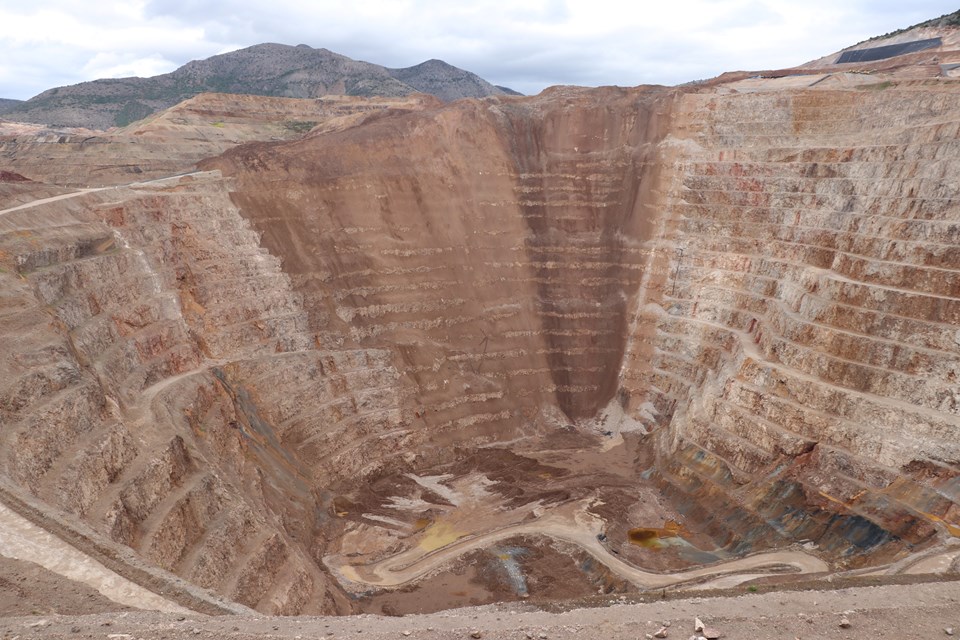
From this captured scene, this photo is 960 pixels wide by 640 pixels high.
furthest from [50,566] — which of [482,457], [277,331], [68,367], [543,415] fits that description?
[543,415]

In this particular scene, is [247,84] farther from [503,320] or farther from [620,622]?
[620,622]

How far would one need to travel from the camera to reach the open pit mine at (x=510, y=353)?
84.5 ft

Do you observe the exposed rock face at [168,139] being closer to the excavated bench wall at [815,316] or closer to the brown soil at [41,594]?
the excavated bench wall at [815,316]

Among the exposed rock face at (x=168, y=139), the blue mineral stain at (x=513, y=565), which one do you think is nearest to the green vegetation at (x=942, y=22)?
the exposed rock face at (x=168, y=139)

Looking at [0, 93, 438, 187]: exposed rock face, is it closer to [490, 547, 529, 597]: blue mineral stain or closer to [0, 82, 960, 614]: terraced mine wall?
[0, 82, 960, 614]: terraced mine wall

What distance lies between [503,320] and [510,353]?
9.00 feet

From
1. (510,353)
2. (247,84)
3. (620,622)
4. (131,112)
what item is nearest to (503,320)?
(510,353)

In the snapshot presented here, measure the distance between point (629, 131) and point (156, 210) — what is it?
37409 mm

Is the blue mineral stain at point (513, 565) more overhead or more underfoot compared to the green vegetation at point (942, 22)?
more underfoot

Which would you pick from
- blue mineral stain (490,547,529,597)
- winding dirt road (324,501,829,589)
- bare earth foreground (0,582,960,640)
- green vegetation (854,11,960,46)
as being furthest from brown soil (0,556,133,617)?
green vegetation (854,11,960,46)

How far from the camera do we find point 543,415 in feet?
148

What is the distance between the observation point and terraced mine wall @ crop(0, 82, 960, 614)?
86.7ft

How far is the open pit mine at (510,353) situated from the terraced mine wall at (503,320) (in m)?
0.19

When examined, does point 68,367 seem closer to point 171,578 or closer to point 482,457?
point 171,578
